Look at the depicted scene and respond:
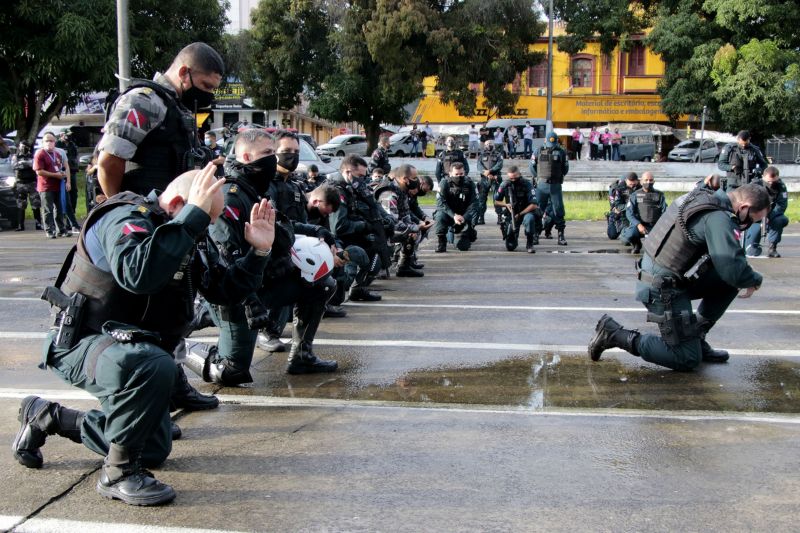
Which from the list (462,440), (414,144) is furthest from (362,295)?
(414,144)

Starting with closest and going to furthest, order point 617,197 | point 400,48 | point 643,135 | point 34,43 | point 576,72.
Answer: point 617,197 → point 34,43 → point 400,48 → point 643,135 → point 576,72

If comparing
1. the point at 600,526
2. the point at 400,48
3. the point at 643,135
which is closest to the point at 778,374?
the point at 600,526

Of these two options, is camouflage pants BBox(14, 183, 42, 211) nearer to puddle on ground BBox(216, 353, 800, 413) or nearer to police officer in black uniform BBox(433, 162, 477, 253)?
police officer in black uniform BBox(433, 162, 477, 253)

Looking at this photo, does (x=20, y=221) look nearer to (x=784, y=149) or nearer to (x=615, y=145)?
(x=615, y=145)

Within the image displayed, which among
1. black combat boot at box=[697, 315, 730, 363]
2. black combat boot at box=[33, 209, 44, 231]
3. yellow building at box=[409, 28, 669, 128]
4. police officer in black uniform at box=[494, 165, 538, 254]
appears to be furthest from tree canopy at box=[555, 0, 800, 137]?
black combat boot at box=[697, 315, 730, 363]

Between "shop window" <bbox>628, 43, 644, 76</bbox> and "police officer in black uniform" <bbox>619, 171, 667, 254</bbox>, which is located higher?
"shop window" <bbox>628, 43, 644, 76</bbox>

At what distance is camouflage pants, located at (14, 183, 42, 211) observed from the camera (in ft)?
54.4

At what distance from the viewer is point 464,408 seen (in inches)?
205

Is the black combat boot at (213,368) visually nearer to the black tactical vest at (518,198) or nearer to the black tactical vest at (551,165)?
the black tactical vest at (518,198)

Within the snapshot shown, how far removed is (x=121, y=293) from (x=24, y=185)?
14033 millimetres

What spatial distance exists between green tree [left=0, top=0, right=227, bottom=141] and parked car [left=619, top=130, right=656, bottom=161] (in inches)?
909

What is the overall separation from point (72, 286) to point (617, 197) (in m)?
12.4

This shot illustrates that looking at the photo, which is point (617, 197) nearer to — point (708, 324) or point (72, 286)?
point (708, 324)

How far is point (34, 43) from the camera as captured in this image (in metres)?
25.8
